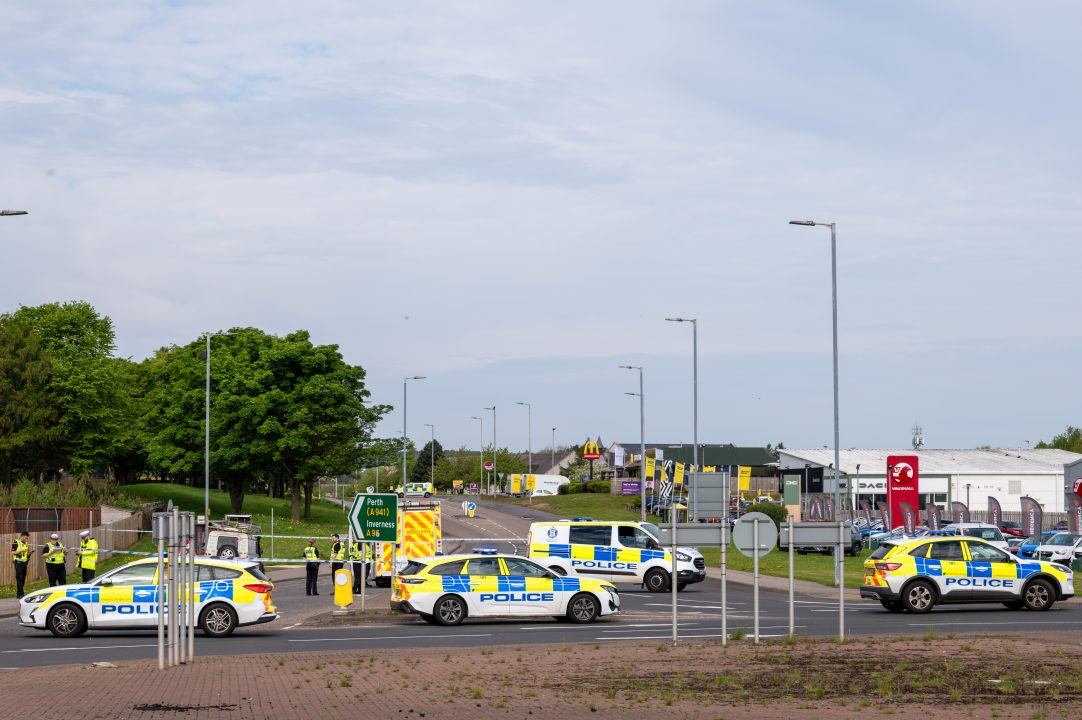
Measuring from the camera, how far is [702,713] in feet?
41.9

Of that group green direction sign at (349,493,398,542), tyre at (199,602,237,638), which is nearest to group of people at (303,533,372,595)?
green direction sign at (349,493,398,542)

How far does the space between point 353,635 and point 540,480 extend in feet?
352

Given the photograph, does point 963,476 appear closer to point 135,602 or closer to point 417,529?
point 417,529

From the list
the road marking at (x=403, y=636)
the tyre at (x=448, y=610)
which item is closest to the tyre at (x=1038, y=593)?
the tyre at (x=448, y=610)

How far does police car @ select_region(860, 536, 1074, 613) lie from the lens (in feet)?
90.2

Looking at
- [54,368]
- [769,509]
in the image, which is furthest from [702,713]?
[54,368]

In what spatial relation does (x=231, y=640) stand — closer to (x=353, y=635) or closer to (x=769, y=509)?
(x=353, y=635)

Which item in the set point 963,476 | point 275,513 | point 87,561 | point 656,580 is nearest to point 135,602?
point 87,561

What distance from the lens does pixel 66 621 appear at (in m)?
22.8

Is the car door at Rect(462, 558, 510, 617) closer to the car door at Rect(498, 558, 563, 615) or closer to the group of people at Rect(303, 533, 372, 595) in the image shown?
the car door at Rect(498, 558, 563, 615)

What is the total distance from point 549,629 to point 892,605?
8144mm

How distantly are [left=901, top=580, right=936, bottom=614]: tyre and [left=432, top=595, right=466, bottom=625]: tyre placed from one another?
9.40 metres

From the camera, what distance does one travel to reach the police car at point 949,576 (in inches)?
1083

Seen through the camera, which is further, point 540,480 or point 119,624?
point 540,480
